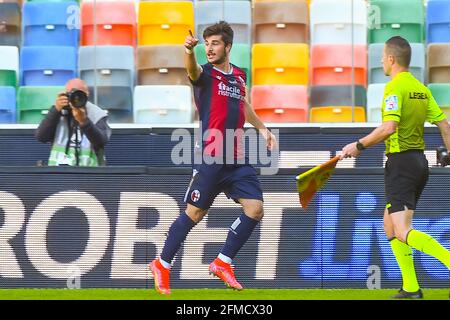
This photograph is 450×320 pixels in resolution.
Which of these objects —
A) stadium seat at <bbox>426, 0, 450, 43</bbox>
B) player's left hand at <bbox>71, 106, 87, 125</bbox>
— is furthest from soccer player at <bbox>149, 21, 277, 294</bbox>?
stadium seat at <bbox>426, 0, 450, 43</bbox>

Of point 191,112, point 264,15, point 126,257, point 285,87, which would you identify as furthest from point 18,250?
point 264,15

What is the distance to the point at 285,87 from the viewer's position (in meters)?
11.2

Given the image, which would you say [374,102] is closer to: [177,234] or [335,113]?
[335,113]

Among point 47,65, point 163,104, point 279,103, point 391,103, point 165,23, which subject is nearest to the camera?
point 391,103

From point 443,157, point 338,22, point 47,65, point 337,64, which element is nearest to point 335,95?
point 337,64

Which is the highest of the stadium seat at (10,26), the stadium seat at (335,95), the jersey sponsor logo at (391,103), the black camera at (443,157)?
the stadium seat at (10,26)

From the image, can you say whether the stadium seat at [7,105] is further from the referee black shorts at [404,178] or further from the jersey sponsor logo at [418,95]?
the jersey sponsor logo at [418,95]

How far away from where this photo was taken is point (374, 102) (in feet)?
35.9

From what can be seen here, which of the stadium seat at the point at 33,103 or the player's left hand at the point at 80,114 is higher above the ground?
the stadium seat at the point at 33,103

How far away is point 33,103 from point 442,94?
379 centimetres

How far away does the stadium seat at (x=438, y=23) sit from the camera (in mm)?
11625

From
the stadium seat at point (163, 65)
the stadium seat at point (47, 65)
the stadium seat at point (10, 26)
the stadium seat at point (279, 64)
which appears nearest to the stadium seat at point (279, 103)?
the stadium seat at point (279, 64)

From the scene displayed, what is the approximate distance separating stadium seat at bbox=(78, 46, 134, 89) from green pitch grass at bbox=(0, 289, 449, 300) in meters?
3.08

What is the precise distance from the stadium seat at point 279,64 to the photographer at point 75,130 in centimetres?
198
